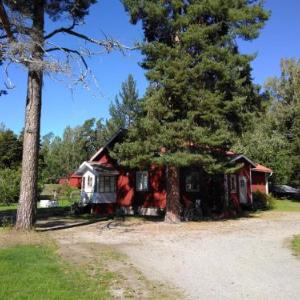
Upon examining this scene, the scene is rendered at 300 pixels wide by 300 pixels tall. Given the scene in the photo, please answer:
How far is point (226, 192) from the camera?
94.3 ft

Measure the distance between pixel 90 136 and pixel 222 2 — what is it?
77243 mm

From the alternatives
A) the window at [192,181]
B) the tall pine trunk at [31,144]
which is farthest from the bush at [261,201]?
the tall pine trunk at [31,144]

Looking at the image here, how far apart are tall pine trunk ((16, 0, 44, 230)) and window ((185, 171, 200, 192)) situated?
12.2 m

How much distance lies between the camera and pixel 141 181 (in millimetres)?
28594

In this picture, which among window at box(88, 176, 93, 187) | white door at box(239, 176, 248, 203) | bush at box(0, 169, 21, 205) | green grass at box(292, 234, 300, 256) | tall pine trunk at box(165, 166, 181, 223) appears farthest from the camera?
bush at box(0, 169, 21, 205)

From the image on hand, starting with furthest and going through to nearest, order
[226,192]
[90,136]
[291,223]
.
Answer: [90,136]
[226,192]
[291,223]

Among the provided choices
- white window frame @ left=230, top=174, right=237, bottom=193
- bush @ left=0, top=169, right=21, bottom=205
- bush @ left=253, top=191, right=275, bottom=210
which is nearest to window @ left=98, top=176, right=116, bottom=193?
white window frame @ left=230, top=174, right=237, bottom=193

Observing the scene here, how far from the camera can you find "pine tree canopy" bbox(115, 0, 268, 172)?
20234 mm

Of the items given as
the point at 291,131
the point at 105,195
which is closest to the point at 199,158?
the point at 105,195

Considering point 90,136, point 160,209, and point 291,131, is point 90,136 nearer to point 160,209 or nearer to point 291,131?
point 291,131

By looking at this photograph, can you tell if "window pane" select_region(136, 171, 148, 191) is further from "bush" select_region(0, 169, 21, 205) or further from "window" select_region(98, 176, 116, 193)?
"bush" select_region(0, 169, 21, 205)

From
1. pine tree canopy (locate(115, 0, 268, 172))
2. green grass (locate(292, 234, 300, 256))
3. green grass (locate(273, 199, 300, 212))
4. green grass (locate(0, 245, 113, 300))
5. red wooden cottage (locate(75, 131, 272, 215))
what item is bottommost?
green grass (locate(0, 245, 113, 300))

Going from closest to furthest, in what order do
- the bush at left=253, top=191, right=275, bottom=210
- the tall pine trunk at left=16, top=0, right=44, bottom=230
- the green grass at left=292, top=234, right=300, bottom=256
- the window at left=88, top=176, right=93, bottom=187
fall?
1. the green grass at left=292, top=234, right=300, bottom=256
2. the tall pine trunk at left=16, top=0, right=44, bottom=230
3. the window at left=88, top=176, right=93, bottom=187
4. the bush at left=253, top=191, right=275, bottom=210

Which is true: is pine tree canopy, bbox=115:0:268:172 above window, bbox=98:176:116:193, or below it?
above
